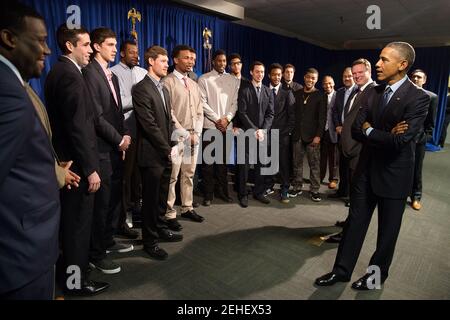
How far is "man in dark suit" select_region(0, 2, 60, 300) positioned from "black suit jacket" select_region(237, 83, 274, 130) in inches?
110

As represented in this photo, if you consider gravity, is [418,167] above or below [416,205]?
above

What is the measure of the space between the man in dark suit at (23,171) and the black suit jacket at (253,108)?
9.14ft

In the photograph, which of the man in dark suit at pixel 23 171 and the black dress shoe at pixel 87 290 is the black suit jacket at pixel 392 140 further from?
the black dress shoe at pixel 87 290

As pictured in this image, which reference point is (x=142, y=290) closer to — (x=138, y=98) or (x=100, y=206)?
(x=100, y=206)

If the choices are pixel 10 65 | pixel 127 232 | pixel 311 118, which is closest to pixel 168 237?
pixel 127 232

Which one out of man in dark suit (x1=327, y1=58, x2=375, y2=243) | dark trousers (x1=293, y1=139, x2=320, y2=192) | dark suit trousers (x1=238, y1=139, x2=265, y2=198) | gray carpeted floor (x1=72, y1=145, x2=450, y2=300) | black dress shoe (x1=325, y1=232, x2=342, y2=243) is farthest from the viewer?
dark trousers (x1=293, y1=139, x2=320, y2=192)

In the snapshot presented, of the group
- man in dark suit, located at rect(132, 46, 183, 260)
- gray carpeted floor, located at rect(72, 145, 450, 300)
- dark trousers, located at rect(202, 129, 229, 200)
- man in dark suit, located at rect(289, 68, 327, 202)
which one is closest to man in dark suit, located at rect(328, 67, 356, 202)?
man in dark suit, located at rect(289, 68, 327, 202)

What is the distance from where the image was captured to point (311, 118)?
13.4 ft

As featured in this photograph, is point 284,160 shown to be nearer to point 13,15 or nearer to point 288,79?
point 288,79

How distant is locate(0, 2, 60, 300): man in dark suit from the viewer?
87 centimetres

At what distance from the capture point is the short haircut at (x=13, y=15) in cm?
95

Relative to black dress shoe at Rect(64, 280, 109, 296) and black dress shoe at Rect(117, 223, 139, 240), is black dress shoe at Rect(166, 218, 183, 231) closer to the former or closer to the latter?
black dress shoe at Rect(117, 223, 139, 240)

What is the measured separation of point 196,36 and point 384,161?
14.1ft

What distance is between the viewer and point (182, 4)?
4.99 m
